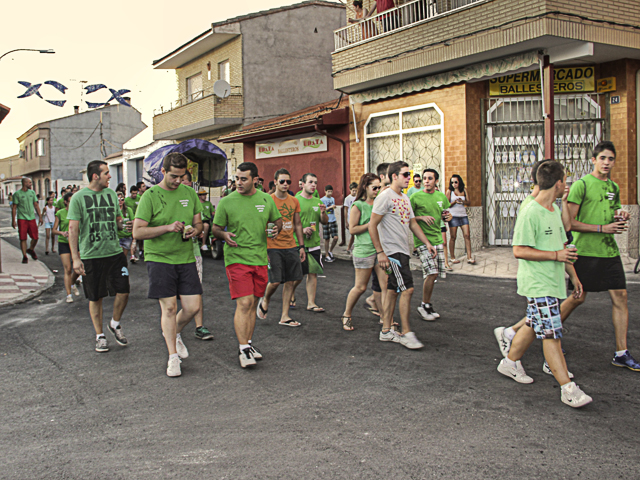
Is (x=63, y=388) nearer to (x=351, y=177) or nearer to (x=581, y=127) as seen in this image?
(x=581, y=127)

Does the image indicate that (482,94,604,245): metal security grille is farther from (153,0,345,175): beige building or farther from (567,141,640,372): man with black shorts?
(153,0,345,175): beige building

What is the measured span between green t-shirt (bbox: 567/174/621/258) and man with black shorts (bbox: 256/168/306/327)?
3033mm

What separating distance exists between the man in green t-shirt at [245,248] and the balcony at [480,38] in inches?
317

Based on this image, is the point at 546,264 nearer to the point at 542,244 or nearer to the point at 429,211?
the point at 542,244

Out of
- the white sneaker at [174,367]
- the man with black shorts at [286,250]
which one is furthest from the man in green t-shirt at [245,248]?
the man with black shorts at [286,250]

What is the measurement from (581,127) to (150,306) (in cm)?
993

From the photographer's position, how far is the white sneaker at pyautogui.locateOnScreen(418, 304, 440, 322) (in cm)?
713

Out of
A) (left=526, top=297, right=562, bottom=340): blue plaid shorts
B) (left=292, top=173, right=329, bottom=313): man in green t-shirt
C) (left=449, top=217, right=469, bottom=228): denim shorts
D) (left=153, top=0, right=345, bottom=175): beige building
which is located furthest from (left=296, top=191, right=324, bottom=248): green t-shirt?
(left=153, top=0, right=345, bottom=175): beige building

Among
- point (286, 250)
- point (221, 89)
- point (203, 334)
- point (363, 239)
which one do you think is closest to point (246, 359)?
point (203, 334)

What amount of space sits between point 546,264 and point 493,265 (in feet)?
24.9

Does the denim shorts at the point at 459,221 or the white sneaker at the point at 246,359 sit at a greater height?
the denim shorts at the point at 459,221

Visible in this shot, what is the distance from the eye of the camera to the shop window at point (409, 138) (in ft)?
46.1

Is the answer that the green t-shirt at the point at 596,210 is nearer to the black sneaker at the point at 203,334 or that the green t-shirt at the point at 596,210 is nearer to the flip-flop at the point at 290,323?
the flip-flop at the point at 290,323

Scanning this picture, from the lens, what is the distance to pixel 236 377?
5055mm
